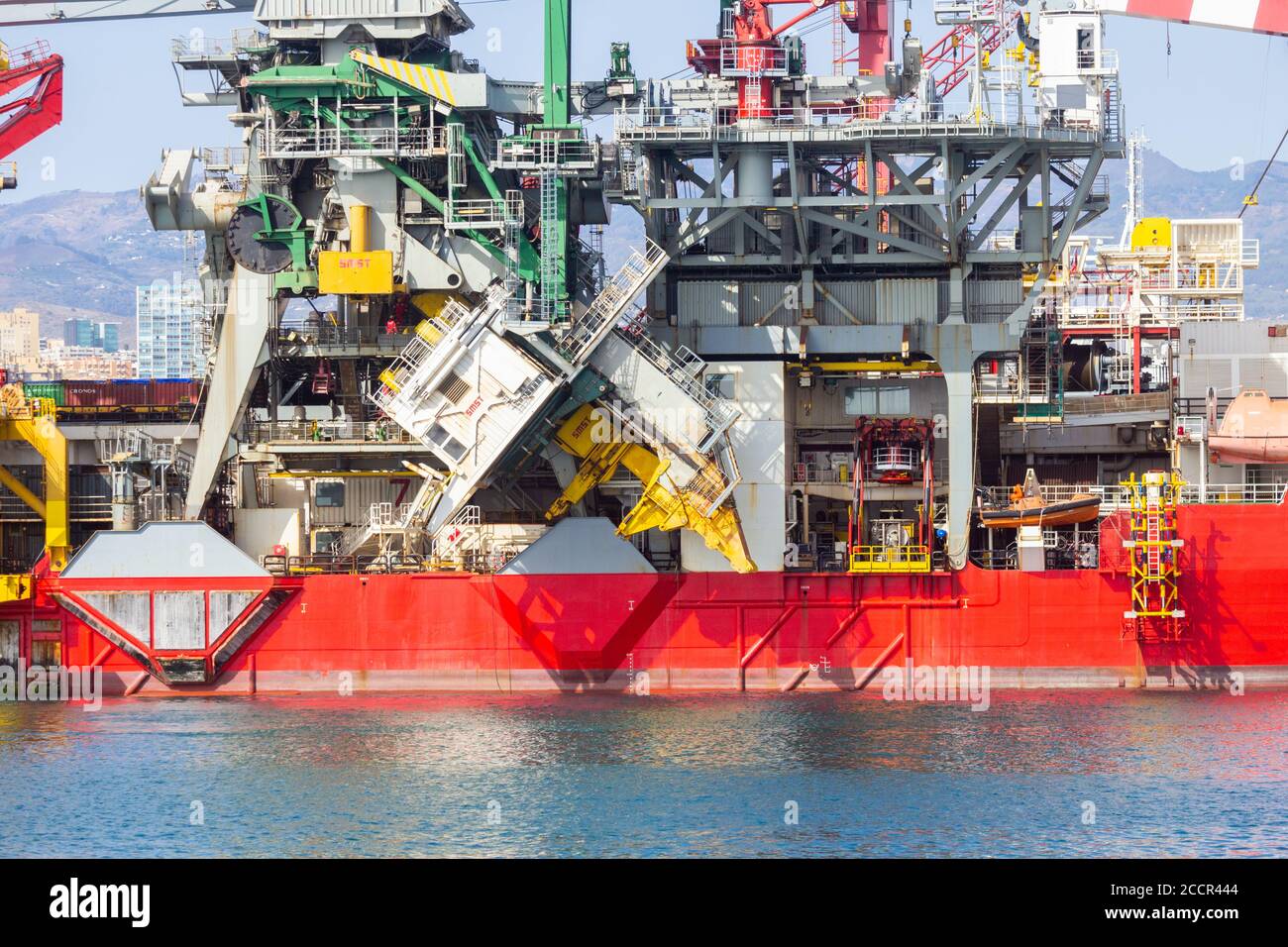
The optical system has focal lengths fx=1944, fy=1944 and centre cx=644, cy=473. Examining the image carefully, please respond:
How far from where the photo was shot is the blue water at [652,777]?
30.0 meters

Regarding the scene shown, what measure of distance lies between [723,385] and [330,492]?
34.0 ft

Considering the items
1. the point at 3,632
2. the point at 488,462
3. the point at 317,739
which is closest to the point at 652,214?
the point at 488,462

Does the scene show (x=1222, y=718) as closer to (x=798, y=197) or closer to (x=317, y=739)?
(x=798, y=197)

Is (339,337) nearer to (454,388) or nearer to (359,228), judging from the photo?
(359,228)

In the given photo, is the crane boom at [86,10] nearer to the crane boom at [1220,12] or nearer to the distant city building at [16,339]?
the crane boom at [1220,12]

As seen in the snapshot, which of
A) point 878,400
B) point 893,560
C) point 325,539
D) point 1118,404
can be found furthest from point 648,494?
point 1118,404

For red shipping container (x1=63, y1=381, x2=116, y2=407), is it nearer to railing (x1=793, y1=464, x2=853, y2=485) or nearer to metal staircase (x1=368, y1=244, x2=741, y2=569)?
metal staircase (x1=368, y1=244, x2=741, y2=569)

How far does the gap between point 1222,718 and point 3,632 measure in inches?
1070

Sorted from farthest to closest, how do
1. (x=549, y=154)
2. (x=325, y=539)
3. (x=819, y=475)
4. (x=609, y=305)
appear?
(x=325, y=539) → (x=819, y=475) → (x=549, y=154) → (x=609, y=305)

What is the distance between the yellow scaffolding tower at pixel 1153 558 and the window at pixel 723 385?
9011 mm

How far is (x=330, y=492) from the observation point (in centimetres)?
4778

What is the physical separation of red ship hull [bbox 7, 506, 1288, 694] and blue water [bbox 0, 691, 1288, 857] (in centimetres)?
99

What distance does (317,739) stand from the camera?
38.2 m

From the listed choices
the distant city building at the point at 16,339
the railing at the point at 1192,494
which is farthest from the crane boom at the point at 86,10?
the distant city building at the point at 16,339
